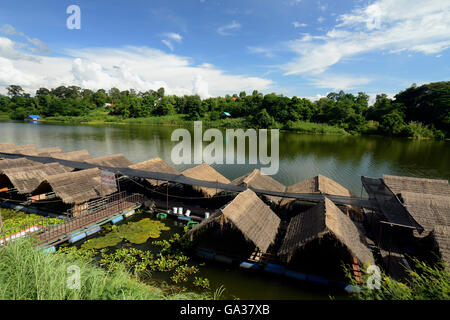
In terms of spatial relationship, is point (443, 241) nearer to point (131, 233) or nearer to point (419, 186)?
point (419, 186)

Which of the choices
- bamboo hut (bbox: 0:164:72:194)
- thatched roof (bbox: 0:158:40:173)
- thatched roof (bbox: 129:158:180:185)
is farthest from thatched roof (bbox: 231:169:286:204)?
thatched roof (bbox: 0:158:40:173)

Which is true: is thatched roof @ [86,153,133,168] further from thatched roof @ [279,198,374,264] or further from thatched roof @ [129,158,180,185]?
thatched roof @ [279,198,374,264]

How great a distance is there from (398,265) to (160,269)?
9.10 m

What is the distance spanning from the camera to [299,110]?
61.0 metres

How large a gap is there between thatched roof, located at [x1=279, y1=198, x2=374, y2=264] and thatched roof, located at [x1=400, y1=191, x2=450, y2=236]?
3139 mm

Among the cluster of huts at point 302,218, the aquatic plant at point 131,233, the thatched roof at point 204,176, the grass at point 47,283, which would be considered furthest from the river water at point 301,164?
the thatched roof at point 204,176

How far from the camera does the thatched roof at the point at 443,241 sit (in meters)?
7.76

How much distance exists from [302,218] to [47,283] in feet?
29.1

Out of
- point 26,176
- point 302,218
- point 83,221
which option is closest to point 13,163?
point 26,176

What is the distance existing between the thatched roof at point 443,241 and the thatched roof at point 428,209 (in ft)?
4.21

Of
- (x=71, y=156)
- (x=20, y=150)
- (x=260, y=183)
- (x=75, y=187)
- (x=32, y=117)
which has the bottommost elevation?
(x=260, y=183)

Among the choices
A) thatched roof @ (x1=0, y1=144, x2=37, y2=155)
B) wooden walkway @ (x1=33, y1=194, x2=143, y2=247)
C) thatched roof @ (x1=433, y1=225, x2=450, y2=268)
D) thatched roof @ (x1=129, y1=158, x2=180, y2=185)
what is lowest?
wooden walkway @ (x1=33, y1=194, x2=143, y2=247)

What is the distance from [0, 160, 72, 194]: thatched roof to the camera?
13.3 metres
